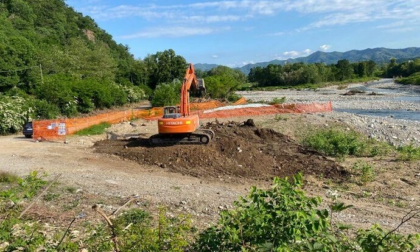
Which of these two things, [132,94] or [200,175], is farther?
[132,94]

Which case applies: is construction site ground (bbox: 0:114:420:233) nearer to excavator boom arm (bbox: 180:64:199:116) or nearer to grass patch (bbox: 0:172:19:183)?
grass patch (bbox: 0:172:19:183)

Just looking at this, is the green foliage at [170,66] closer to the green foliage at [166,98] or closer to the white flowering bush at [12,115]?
the green foliage at [166,98]

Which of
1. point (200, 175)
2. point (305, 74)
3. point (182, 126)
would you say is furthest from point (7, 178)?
point (305, 74)

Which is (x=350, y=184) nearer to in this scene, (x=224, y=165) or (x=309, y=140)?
(x=224, y=165)

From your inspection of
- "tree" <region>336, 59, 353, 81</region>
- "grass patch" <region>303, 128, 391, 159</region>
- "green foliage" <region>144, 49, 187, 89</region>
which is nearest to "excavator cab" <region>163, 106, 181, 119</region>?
"grass patch" <region>303, 128, 391, 159</region>

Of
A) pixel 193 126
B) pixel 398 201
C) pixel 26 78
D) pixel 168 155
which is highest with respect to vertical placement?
pixel 26 78

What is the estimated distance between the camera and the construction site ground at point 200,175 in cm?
834

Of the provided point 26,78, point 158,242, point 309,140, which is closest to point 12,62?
point 26,78

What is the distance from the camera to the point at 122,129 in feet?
77.1

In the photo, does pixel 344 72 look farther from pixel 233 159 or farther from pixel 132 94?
pixel 233 159

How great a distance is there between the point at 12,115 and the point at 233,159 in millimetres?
16572

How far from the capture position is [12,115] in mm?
23438

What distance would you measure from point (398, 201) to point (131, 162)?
8783mm

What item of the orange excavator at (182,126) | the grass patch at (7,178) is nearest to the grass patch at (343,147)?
the orange excavator at (182,126)
